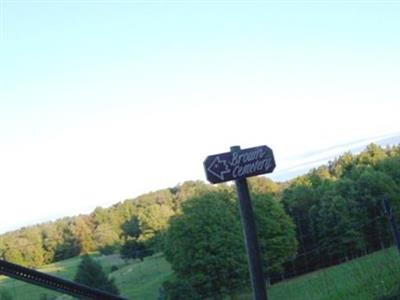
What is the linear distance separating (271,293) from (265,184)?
77.4 ft

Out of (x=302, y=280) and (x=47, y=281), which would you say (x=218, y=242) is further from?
(x=47, y=281)

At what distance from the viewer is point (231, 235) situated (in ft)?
124

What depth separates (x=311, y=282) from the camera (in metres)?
30.1

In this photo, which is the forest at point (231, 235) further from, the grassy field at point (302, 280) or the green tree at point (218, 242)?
the grassy field at point (302, 280)

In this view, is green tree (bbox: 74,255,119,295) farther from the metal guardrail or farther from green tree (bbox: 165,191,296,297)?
the metal guardrail

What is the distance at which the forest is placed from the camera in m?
35.8

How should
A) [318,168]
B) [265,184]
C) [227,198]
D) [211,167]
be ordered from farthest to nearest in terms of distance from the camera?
[318,168]
[265,184]
[227,198]
[211,167]

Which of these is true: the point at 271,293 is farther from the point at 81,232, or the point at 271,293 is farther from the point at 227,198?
the point at 81,232

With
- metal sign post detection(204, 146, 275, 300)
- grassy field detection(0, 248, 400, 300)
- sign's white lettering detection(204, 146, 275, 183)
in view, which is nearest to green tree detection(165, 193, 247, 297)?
grassy field detection(0, 248, 400, 300)

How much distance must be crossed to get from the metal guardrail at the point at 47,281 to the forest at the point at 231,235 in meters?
27.0

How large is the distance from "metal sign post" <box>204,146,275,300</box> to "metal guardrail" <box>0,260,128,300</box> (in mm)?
1735

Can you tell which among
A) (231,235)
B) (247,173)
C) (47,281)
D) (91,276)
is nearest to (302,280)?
(231,235)

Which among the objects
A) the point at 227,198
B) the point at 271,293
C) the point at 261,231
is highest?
the point at 227,198

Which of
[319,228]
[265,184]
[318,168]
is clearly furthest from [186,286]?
[318,168]
